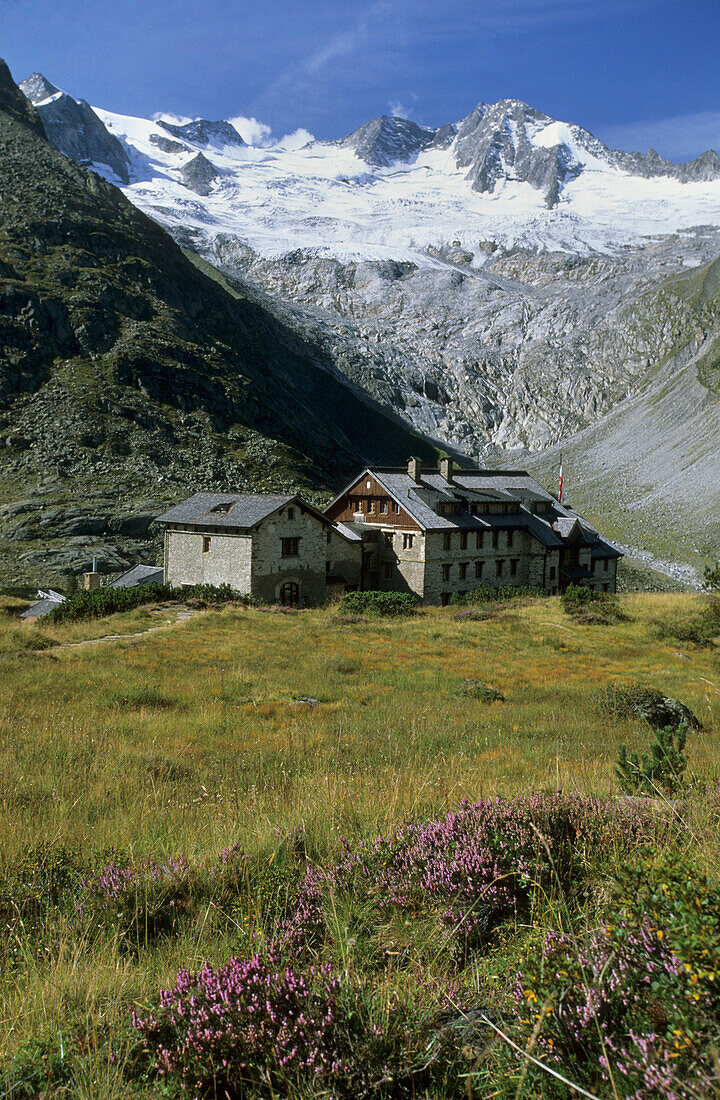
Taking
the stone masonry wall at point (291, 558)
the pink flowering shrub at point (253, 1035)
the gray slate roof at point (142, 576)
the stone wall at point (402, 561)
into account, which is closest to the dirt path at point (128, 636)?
the stone masonry wall at point (291, 558)

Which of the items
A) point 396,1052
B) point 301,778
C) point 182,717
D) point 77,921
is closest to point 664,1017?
point 396,1052

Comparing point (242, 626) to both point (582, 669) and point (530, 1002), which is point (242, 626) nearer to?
point (582, 669)

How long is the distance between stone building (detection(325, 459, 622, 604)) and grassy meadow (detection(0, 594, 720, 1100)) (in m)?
36.1

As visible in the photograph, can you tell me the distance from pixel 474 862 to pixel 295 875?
130 centimetres

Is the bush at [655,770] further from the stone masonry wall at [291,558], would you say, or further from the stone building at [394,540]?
the stone masonry wall at [291,558]

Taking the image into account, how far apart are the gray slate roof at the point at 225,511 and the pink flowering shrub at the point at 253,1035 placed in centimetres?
3905

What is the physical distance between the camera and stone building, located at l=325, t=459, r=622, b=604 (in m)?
49.5

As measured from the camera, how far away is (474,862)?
14.5ft

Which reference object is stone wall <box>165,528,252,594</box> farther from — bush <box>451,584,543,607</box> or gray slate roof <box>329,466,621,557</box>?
bush <box>451,584,543,607</box>

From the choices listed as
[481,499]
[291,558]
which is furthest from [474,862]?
[481,499]

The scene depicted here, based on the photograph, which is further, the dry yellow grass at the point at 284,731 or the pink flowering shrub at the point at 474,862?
the dry yellow grass at the point at 284,731

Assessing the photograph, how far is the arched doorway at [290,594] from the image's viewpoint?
145ft

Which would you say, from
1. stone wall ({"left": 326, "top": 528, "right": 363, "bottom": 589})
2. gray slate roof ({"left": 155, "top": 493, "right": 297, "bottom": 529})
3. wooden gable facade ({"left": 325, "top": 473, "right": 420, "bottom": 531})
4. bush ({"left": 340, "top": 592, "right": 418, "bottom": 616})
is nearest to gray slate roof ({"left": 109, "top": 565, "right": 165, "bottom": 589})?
gray slate roof ({"left": 155, "top": 493, "right": 297, "bottom": 529})

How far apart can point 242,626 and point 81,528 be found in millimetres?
45529
